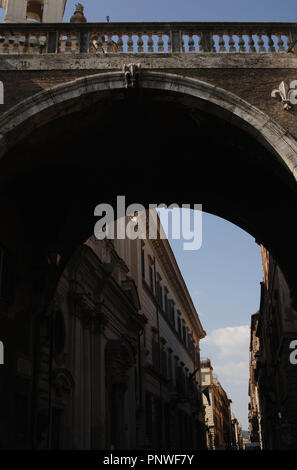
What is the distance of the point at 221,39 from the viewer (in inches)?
438

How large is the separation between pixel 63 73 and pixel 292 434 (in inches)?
495

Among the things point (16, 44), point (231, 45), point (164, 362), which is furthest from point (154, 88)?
point (164, 362)

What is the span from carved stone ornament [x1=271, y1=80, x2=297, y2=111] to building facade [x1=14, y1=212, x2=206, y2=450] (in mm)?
7748

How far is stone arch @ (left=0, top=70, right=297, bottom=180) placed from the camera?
980 centimetres

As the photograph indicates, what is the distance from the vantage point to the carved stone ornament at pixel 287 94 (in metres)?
10.1

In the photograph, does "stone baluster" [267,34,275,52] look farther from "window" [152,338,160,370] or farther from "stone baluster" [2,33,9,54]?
"window" [152,338,160,370]

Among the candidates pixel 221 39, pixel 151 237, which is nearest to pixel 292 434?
pixel 221 39

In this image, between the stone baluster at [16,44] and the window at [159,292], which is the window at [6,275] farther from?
the window at [159,292]

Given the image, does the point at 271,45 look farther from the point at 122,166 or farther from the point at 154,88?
the point at 122,166

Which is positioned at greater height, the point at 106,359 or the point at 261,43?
the point at 261,43

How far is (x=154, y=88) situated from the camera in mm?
10297

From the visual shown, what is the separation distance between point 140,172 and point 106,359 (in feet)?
26.0

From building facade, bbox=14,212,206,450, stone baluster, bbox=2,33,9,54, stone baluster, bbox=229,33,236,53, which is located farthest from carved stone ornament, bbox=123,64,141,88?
building facade, bbox=14,212,206,450
